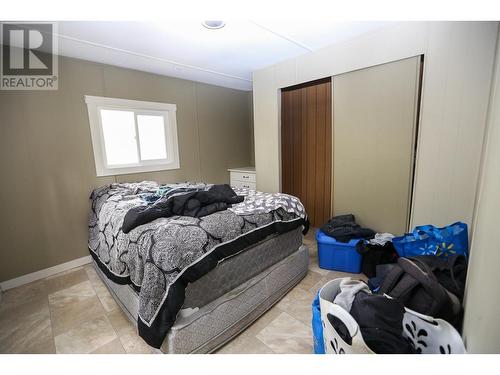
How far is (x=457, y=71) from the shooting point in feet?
5.36

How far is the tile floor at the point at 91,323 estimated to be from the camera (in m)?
1.47

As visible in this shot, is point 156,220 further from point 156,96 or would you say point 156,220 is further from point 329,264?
point 156,96

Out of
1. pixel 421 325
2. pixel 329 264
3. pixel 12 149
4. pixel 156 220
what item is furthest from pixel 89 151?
A: pixel 421 325

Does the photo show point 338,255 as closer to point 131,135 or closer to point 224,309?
point 224,309

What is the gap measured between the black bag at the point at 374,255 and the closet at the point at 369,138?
281 millimetres

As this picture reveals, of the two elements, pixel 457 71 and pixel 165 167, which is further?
pixel 165 167

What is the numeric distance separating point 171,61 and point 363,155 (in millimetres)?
2344

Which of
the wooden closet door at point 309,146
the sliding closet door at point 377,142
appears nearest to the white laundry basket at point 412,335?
the sliding closet door at point 377,142

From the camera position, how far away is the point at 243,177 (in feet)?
12.2

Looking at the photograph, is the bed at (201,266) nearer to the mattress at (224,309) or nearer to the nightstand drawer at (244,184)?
the mattress at (224,309)

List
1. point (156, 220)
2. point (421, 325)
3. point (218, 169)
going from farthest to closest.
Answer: point (218, 169), point (156, 220), point (421, 325)

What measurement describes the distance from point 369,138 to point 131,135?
275cm

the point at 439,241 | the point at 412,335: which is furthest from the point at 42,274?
the point at 439,241

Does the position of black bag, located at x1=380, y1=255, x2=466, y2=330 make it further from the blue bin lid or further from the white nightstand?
the white nightstand
